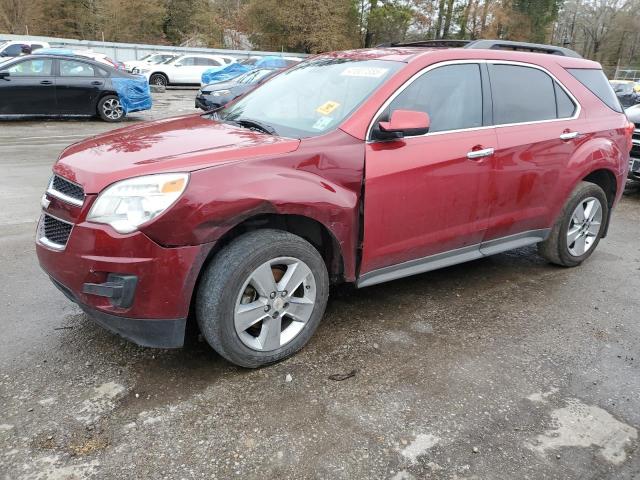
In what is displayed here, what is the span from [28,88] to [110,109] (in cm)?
187

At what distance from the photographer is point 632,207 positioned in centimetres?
747

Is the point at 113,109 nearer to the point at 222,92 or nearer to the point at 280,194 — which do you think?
the point at 222,92

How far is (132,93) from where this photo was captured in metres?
13.7

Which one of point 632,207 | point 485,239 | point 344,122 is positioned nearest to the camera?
point 344,122

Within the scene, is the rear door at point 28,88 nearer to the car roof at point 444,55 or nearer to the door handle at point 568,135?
the car roof at point 444,55

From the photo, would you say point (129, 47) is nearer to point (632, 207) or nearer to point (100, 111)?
point (100, 111)

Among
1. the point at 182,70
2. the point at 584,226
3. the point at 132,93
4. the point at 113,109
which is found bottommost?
the point at 113,109

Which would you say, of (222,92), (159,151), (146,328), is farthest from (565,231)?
(222,92)

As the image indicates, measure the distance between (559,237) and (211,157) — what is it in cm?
317

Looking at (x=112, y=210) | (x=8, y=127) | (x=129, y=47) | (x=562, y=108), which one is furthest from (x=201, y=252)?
(x=129, y=47)

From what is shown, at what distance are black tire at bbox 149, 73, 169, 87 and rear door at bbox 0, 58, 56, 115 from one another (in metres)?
13.5

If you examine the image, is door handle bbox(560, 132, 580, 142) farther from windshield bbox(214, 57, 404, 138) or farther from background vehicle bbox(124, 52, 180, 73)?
background vehicle bbox(124, 52, 180, 73)

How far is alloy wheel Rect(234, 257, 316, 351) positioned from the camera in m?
2.88

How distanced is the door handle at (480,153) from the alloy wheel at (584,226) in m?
1.33
